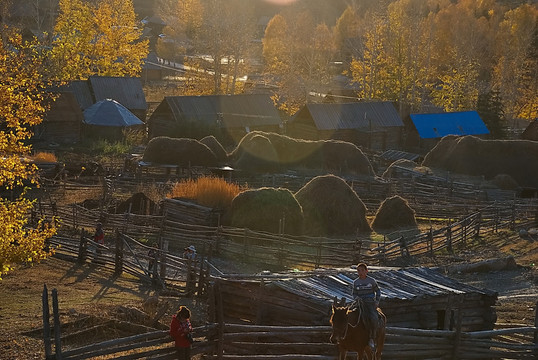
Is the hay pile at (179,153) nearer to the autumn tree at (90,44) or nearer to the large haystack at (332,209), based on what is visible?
the large haystack at (332,209)

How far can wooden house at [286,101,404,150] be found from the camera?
6097 centimetres

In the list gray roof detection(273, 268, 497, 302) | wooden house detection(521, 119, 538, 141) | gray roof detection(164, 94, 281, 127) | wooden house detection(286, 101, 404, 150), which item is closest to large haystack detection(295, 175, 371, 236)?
gray roof detection(273, 268, 497, 302)

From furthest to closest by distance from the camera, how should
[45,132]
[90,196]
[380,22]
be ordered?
[380,22]
[45,132]
[90,196]

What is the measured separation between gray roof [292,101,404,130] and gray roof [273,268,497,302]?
43219mm

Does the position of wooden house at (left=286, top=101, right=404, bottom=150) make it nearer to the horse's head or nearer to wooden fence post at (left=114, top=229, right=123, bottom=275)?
wooden fence post at (left=114, top=229, right=123, bottom=275)

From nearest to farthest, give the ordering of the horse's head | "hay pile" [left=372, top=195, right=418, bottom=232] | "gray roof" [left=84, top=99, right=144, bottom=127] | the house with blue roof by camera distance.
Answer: the horse's head < "hay pile" [left=372, top=195, right=418, bottom=232] < "gray roof" [left=84, top=99, right=144, bottom=127] < the house with blue roof

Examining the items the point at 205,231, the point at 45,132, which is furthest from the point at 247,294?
the point at 45,132

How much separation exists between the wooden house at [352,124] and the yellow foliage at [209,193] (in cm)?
2748

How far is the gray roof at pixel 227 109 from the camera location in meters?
58.2

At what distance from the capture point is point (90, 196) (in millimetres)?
38375

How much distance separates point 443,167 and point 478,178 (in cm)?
275

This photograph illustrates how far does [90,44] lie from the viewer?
72.1m

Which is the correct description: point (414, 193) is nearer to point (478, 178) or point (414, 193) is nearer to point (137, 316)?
point (478, 178)

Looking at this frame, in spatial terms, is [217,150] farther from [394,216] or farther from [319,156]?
[394,216]
